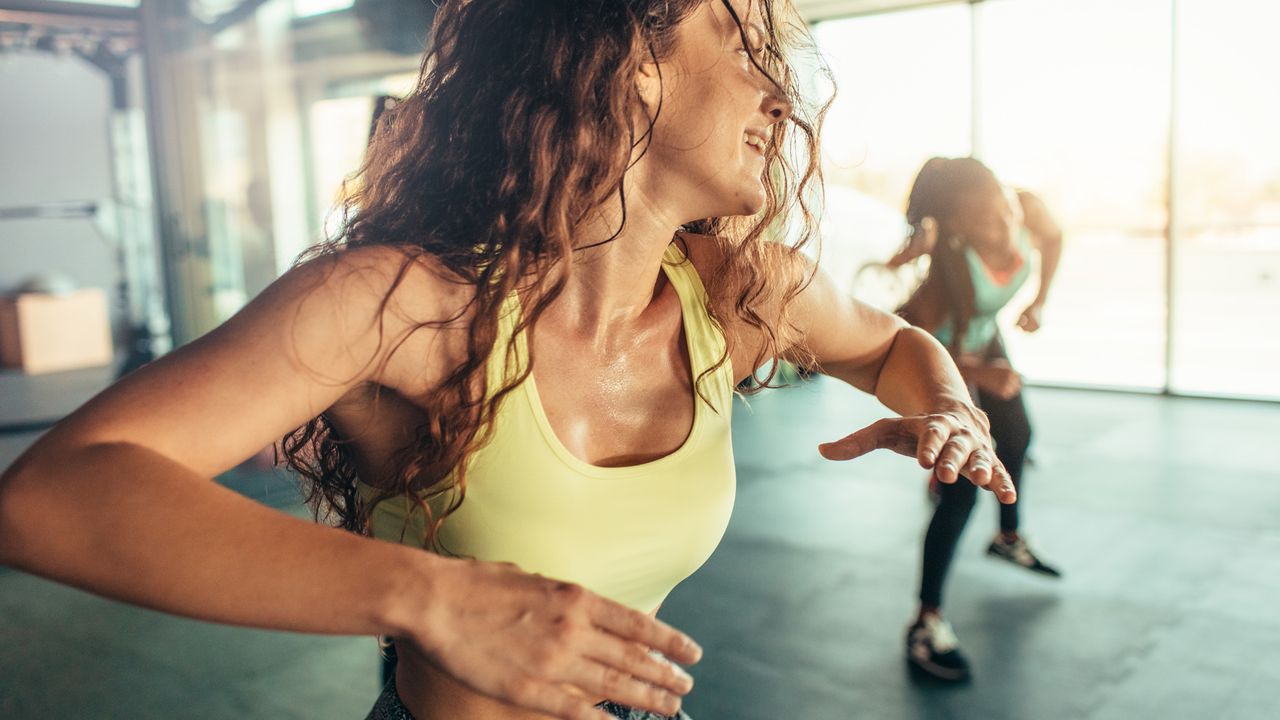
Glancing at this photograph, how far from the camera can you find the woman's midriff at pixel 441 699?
41.2 inches

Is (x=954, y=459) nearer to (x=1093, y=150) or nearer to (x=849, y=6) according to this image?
(x=849, y=6)

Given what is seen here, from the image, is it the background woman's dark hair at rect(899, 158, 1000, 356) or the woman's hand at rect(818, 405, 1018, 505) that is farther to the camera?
the background woman's dark hair at rect(899, 158, 1000, 356)

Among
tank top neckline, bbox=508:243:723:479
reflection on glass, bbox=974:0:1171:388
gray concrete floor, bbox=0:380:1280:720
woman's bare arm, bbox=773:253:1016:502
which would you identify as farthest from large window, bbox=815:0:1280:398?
tank top neckline, bbox=508:243:723:479

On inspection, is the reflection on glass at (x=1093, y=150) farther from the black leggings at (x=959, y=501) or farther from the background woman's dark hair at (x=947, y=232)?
the background woman's dark hair at (x=947, y=232)

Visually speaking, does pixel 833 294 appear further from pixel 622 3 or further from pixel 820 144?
pixel 622 3

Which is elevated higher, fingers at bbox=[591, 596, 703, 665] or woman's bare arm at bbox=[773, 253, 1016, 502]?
woman's bare arm at bbox=[773, 253, 1016, 502]

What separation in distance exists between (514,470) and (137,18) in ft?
13.9

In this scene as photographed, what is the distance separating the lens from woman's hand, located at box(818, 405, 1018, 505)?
0.99 meters

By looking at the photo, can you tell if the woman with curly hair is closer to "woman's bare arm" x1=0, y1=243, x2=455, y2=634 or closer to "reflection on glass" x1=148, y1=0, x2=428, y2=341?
"woman's bare arm" x1=0, y1=243, x2=455, y2=634

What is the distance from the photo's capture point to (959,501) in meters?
2.87

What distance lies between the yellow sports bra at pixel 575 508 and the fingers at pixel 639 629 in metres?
0.30

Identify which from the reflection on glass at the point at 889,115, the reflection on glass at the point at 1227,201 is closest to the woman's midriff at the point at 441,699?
the reflection on glass at the point at 889,115

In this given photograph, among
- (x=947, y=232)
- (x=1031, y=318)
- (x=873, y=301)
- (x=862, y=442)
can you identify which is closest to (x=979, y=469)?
(x=862, y=442)

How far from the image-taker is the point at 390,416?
997 millimetres
